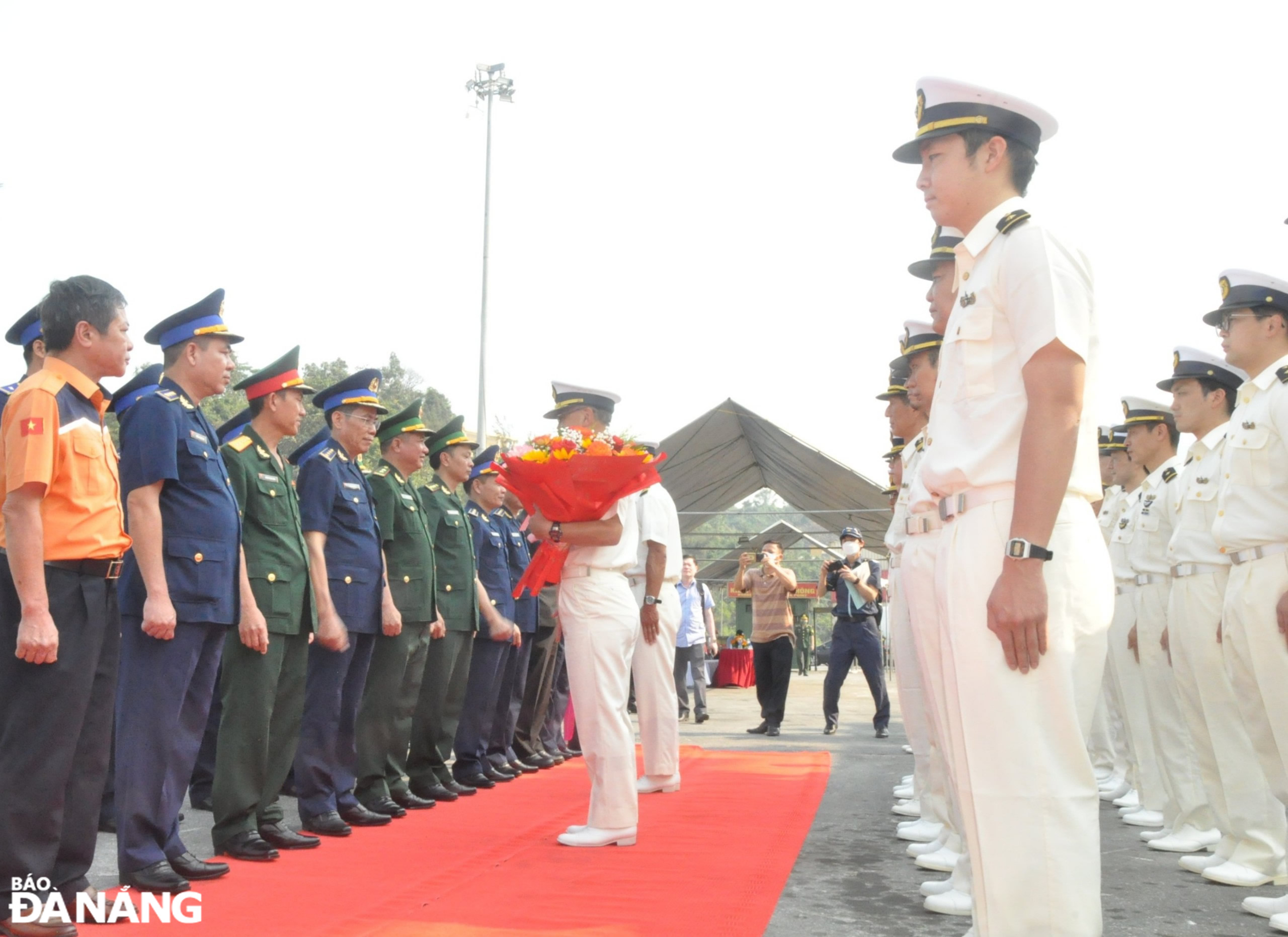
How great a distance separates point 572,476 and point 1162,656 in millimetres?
3120

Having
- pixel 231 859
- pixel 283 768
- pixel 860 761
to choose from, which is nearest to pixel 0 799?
pixel 231 859

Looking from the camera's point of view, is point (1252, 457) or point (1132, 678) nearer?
point (1252, 457)

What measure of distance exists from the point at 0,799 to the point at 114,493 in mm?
998

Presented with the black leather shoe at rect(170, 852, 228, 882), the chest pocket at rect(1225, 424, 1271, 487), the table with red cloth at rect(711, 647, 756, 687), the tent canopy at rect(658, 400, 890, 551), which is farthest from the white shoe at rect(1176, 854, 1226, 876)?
the table with red cloth at rect(711, 647, 756, 687)

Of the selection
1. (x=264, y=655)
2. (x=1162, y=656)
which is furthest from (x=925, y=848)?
(x=264, y=655)

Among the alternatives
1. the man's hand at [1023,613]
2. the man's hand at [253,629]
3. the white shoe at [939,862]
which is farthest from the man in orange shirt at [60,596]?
the white shoe at [939,862]

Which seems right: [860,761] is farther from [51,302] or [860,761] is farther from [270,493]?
[51,302]

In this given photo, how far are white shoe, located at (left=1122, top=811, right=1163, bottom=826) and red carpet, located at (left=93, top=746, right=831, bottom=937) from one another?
5.43 feet

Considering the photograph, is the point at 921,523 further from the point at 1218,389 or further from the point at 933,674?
the point at 1218,389

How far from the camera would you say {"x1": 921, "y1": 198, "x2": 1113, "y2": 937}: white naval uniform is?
2336mm

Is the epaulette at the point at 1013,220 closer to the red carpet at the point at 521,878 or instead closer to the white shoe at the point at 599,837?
the red carpet at the point at 521,878

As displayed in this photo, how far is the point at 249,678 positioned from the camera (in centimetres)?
483

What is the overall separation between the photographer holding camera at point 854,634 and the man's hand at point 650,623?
4.04 meters

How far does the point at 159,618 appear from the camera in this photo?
13.2 feet
